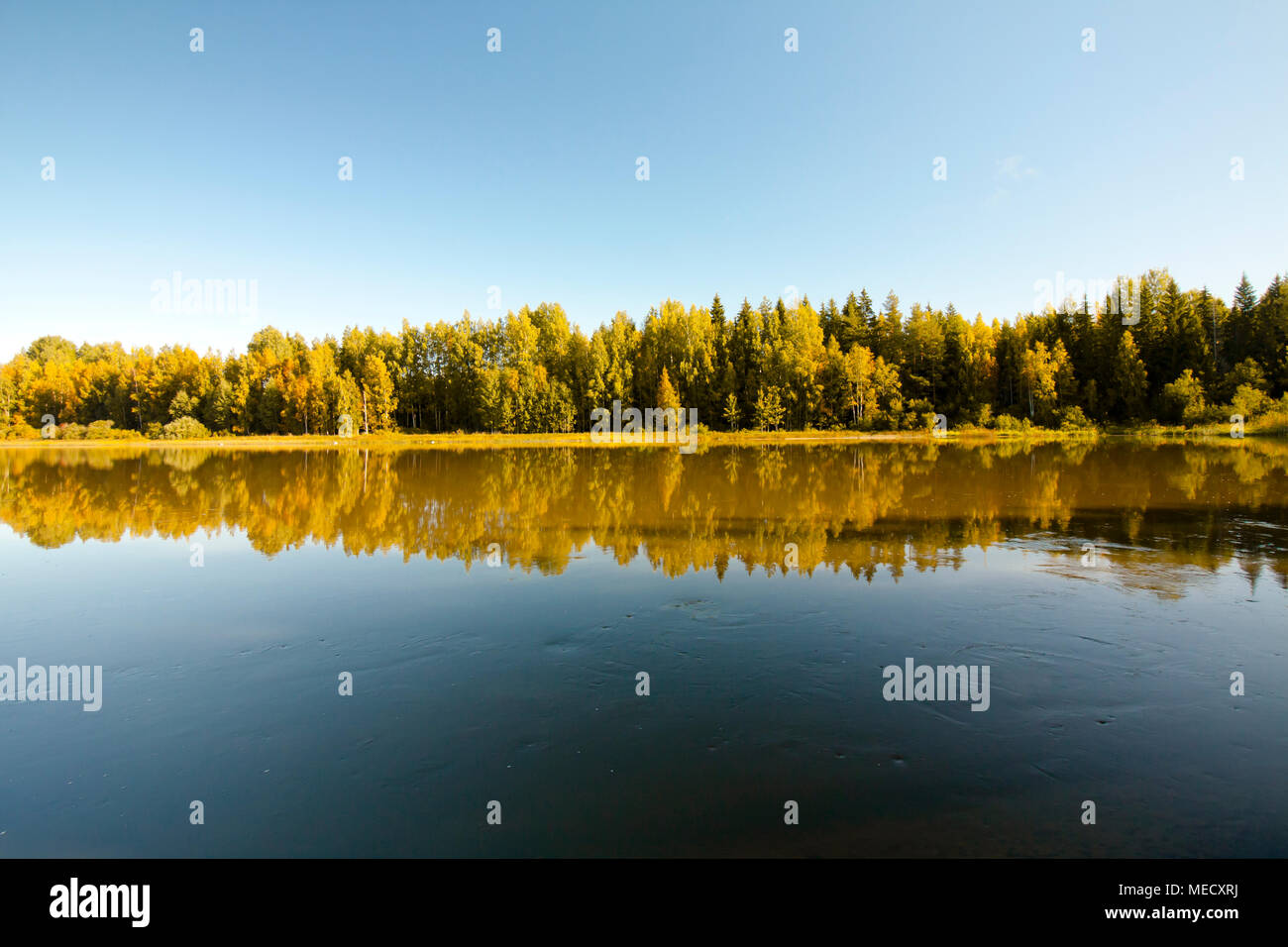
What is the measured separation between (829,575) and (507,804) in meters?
6.66

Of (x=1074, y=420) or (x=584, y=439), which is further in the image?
(x=584, y=439)

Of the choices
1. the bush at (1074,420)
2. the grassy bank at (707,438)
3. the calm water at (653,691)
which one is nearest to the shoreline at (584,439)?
the grassy bank at (707,438)

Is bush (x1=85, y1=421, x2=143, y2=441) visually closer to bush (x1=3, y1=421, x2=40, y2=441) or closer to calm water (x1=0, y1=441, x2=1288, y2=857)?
bush (x1=3, y1=421, x2=40, y2=441)

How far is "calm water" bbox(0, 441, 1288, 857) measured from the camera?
4.15 m

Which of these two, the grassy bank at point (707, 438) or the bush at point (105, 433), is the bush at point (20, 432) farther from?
the bush at point (105, 433)

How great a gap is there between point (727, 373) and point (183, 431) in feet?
211

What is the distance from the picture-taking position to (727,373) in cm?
7756

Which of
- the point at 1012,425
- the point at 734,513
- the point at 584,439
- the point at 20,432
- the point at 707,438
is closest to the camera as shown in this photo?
the point at 734,513

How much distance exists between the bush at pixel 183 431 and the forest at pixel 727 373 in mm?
214

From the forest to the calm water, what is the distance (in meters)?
62.2

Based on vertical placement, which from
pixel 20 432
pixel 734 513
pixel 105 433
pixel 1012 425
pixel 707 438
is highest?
pixel 20 432

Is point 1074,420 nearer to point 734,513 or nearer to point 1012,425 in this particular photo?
point 1012,425

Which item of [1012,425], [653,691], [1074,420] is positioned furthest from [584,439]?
[653,691]

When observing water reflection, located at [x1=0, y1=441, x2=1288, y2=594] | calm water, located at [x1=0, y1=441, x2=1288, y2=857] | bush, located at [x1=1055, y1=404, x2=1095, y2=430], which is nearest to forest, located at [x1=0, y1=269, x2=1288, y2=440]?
bush, located at [x1=1055, y1=404, x2=1095, y2=430]
